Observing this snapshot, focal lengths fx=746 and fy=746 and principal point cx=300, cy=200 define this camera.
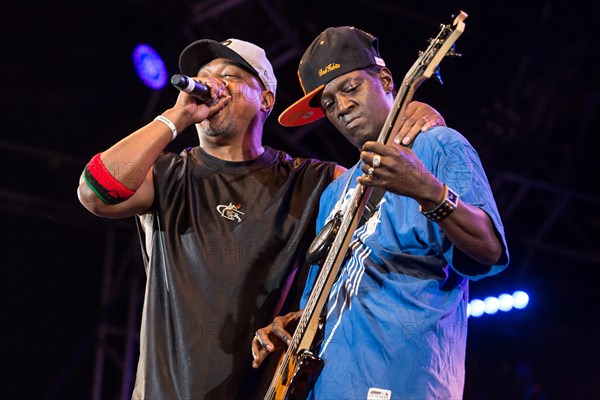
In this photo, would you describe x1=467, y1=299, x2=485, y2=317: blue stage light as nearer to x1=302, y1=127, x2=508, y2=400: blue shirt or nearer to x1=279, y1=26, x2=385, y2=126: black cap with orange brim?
x1=279, y1=26, x2=385, y2=126: black cap with orange brim

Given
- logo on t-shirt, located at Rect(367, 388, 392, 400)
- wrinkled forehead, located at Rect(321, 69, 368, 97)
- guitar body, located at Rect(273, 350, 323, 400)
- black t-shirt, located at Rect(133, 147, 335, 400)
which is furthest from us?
wrinkled forehead, located at Rect(321, 69, 368, 97)

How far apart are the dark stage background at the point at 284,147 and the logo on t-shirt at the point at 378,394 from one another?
4510mm

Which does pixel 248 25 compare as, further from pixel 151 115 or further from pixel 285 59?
pixel 151 115

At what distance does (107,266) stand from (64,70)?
2.06 meters

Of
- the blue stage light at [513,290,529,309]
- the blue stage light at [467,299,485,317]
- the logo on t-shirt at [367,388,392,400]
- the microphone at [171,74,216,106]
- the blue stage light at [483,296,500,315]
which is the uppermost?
the blue stage light at [513,290,529,309]

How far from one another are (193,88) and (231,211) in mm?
561

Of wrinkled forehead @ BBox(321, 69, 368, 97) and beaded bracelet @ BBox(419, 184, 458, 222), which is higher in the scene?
wrinkled forehead @ BBox(321, 69, 368, 97)

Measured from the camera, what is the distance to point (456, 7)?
6656mm

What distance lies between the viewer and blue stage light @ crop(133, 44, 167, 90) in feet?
21.4

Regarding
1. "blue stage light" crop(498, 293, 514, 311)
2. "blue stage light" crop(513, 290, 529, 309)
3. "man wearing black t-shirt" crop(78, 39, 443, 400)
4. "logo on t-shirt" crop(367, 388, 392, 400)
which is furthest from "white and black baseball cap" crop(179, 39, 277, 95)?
"blue stage light" crop(513, 290, 529, 309)

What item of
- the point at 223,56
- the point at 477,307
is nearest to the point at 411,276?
the point at 223,56

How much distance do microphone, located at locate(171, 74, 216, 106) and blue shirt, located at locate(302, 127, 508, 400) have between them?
3.21ft

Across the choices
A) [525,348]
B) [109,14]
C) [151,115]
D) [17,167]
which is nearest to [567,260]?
[525,348]

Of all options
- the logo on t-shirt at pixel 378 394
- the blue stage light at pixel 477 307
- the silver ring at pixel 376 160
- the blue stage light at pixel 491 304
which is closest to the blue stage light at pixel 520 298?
the blue stage light at pixel 491 304
